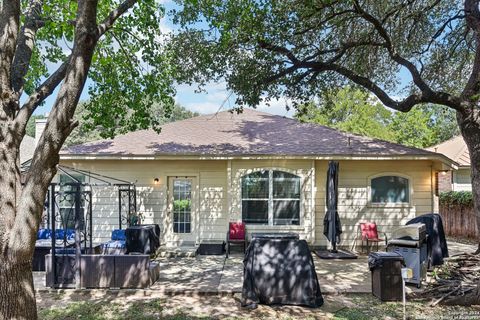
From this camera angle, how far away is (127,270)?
6.72m

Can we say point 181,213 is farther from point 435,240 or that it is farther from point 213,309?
point 435,240

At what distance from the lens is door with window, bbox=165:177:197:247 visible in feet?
35.3

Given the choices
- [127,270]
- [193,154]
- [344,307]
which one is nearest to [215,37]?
[193,154]

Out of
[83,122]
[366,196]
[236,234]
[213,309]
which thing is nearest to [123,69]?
[83,122]

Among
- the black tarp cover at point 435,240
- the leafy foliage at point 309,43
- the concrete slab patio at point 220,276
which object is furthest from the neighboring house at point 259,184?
the black tarp cover at point 435,240

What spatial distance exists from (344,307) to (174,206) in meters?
6.52

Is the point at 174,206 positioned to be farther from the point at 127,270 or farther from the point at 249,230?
the point at 127,270

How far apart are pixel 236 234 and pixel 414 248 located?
476 centimetres

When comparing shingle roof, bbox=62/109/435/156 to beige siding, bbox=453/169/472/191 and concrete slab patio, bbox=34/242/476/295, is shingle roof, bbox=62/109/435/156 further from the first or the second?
beige siding, bbox=453/169/472/191

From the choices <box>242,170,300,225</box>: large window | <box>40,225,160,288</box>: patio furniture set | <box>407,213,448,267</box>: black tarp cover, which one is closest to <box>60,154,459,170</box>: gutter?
<box>242,170,300,225</box>: large window

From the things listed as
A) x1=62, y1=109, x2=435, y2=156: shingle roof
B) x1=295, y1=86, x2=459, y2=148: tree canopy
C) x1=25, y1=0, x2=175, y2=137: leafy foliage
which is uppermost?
x1=295, y1=86, x2=459, y2=148: tree canopy

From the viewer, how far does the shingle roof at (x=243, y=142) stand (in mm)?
10250

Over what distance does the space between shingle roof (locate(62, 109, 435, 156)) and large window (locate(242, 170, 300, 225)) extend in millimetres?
853

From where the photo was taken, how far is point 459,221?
569 inches
